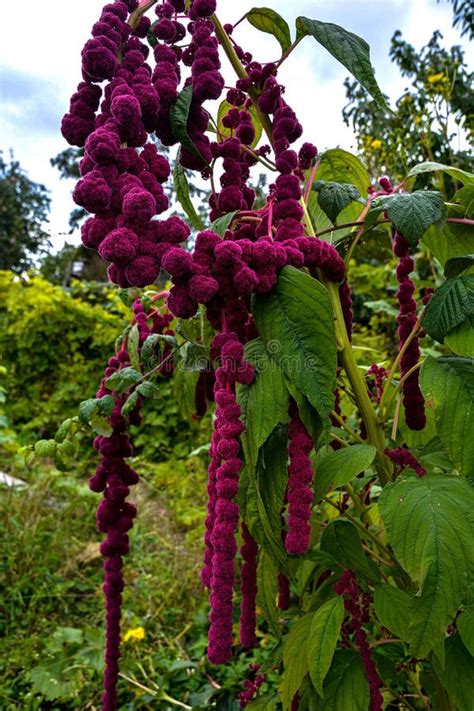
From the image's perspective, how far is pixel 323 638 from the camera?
2.33 feet

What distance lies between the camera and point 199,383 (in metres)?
0.95

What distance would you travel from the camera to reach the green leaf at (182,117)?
0.61 metres

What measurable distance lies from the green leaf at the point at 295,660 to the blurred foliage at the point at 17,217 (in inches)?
632

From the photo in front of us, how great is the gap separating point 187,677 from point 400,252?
146 centimetres

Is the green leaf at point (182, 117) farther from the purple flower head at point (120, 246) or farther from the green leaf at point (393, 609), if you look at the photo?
the green leaf at point (393, 609)

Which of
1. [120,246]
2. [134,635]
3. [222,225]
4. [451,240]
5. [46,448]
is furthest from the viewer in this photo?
[134,635]

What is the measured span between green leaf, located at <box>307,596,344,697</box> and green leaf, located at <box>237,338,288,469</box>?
29cm

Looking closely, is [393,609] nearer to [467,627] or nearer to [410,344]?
[467,627]

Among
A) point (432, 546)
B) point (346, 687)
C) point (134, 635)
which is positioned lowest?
point (134, 635)

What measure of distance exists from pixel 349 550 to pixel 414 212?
45 cm

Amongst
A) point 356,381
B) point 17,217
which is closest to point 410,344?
point 356,381

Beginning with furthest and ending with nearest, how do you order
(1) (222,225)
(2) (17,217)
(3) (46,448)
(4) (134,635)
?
(2) (17,217) < (4) (134,635) < (3) (46,448) < (1) (222,225)

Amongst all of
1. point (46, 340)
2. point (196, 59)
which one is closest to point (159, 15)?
point (196, 59)

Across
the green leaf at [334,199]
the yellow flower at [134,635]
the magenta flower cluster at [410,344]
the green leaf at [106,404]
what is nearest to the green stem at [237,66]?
the green leaf at [334,199]
